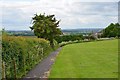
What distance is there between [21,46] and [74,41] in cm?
6044

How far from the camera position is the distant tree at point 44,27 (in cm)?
4759

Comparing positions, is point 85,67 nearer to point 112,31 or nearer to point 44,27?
point 44,27

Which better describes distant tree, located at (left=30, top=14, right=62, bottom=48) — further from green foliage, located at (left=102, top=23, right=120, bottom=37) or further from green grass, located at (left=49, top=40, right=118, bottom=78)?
green foliage, located at (left=102, top=23, right=120, bottom=37)

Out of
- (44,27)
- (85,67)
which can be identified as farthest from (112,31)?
(85,67)

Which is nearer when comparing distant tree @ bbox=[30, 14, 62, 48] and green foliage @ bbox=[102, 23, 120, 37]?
distant tree @ bbox=[30, 14, 62, 48]

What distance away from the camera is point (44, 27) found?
47719mm

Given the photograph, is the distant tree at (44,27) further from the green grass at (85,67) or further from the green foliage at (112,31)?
the green foliage at (112,31)

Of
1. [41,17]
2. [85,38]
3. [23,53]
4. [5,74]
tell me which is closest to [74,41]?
[85,38]

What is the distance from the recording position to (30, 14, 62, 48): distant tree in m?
47.6

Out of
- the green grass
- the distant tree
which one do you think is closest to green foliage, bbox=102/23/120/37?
the distant tree

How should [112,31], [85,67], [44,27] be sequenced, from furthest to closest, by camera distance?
[112,31] < [44,27] < [85,67]

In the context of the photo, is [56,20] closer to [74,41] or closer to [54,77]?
[74,41]

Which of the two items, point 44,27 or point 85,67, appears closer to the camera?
point 85,67

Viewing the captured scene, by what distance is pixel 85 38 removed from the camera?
83.4 metres
